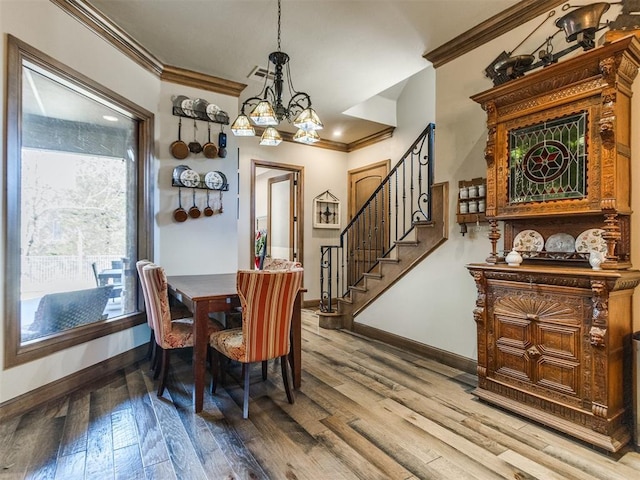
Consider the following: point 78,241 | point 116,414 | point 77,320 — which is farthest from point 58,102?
point 116,414

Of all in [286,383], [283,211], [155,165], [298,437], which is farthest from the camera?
[283,211]

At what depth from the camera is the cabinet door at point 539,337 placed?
6.72ft

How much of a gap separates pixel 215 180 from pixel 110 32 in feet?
5.13

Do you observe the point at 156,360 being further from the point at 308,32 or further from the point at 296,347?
the point at 308,32

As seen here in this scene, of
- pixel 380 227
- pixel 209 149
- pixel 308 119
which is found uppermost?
pixel 209 149

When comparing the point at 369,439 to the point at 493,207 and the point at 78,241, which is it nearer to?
the point at 493,207

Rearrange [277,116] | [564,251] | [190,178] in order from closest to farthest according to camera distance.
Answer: [564,251]
[277,116]
[190,178]

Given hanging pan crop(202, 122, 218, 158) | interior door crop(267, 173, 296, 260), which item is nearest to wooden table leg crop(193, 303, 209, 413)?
hanging pan crop(202, 122, 218, 158)

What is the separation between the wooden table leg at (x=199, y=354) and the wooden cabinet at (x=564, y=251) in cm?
199

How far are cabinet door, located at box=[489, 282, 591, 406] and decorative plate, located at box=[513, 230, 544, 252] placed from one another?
0.38m

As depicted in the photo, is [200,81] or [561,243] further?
[200,81]

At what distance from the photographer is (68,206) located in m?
2.71

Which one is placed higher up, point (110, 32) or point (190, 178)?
point (110, 32)

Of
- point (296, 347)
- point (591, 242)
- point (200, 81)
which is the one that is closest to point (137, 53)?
point (200, 81)
